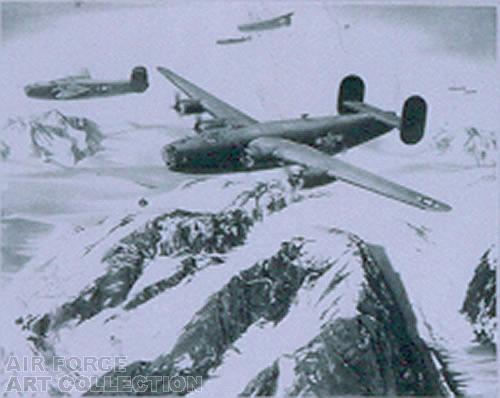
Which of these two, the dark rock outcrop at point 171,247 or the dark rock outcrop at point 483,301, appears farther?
the dark rock outcrop at point 483,301

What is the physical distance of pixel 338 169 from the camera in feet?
8.75

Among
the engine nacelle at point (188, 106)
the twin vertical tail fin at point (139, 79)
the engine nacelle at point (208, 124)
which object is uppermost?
the twin vertical tail fin at point (139, 79)

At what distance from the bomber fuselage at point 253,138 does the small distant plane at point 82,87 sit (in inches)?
9.4

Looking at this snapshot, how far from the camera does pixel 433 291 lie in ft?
8.98

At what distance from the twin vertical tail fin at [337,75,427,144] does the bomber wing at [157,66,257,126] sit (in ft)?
1.05

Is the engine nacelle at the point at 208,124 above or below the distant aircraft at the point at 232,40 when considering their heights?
below

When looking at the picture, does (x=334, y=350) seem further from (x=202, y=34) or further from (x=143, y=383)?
(x=202, y=34)

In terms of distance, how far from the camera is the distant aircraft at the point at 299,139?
8.76 feet

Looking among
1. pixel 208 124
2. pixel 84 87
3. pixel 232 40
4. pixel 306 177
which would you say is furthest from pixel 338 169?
pixel 84 87

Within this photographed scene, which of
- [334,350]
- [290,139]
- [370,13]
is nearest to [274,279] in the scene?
[334,350]

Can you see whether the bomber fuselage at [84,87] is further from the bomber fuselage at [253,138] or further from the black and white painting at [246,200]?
the bomber fuselage at [253,138]

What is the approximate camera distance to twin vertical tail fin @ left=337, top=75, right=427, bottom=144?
2.76 m

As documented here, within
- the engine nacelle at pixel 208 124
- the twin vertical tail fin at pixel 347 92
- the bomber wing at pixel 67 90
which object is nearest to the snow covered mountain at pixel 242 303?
the engine nacelle at pixel 208 124

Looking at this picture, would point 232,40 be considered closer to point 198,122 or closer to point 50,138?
point 198,122
